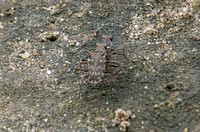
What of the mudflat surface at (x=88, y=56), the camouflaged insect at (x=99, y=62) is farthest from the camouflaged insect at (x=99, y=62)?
the mudflat surface at (x=88, y=56)

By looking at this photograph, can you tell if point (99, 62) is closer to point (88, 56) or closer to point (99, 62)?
point (99, 62)

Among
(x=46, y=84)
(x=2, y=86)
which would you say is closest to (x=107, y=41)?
(x=46, y=84)

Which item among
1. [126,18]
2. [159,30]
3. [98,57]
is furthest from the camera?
[126,18]

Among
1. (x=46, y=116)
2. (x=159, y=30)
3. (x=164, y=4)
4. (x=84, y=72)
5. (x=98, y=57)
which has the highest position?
(x=164, y=4)

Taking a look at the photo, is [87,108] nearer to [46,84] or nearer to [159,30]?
[46,84]

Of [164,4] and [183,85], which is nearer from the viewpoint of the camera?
[183,85]

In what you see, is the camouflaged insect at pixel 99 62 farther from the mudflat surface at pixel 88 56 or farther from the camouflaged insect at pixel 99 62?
the mudflat surface at pixel 88 56

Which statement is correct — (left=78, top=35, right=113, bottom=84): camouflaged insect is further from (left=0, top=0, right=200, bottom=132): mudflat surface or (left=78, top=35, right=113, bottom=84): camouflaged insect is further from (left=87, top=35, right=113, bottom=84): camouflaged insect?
(left=0, top=0, right=200, bottom=132): mudflat surface

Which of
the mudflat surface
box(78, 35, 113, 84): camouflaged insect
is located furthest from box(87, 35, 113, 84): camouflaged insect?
the mudflat surface

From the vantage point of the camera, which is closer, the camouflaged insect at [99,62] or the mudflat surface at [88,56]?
the mudflat surface at [88,56]

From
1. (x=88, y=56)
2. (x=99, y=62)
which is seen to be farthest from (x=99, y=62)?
(x=88, y=56)
